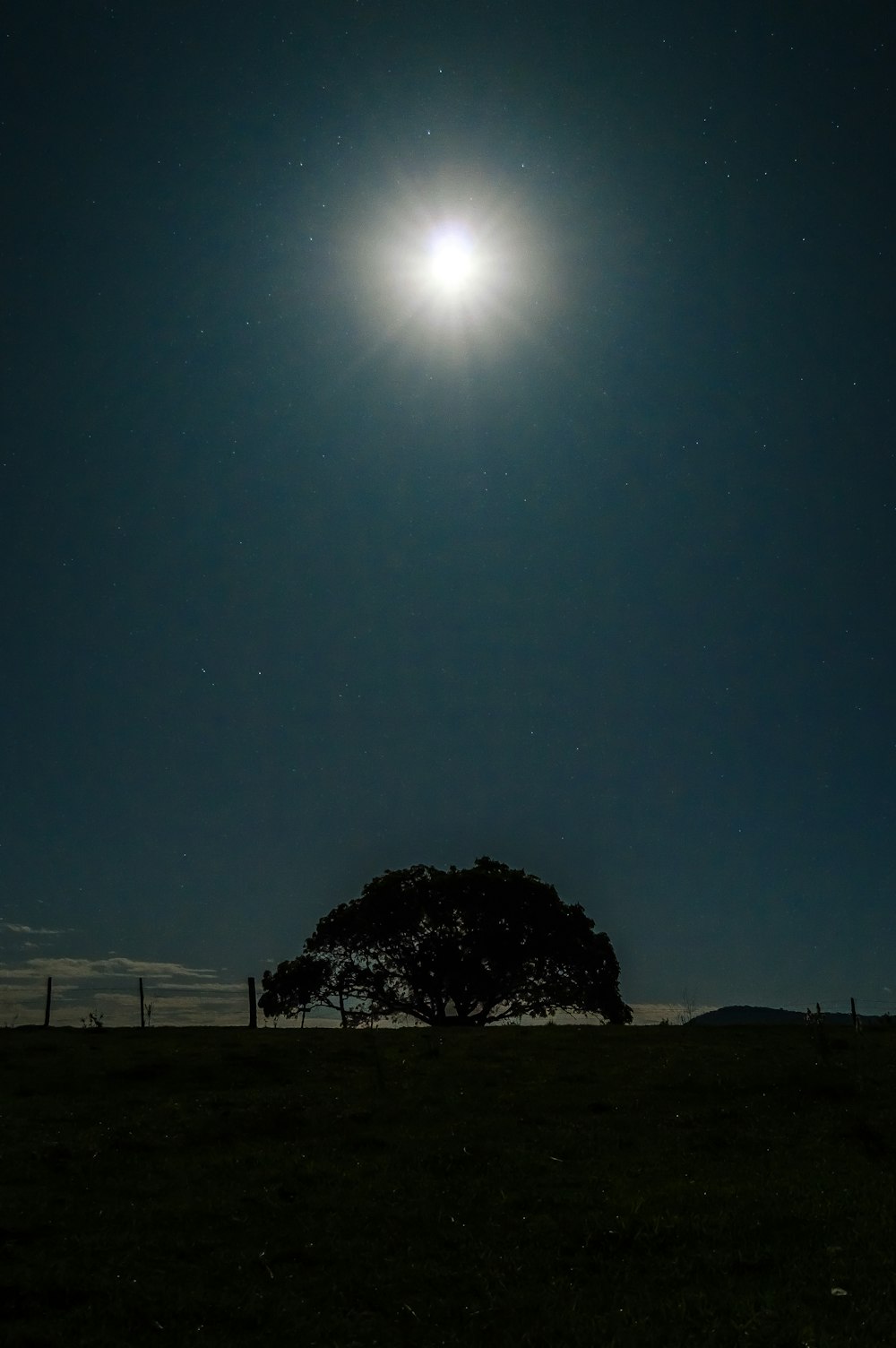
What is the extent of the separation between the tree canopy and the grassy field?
1550 inches

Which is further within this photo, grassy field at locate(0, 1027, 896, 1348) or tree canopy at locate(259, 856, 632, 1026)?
tree canopy at locate(259, 856, 632, 1026)

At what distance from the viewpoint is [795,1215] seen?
1323cm

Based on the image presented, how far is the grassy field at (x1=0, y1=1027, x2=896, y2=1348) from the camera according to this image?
980 centimetres

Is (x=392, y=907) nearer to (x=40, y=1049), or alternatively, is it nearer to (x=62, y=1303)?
(x=40, y=1049)

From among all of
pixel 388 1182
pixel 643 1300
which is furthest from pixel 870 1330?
pixel 388 1182

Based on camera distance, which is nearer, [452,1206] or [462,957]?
[452,1206]

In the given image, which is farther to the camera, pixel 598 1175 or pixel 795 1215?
pixel 598 1175

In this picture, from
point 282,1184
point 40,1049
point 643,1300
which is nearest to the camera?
point 643,1300

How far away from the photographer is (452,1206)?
553 inches

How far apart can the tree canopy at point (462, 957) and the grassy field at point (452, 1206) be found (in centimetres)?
3937

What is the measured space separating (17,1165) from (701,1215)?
11598 mm

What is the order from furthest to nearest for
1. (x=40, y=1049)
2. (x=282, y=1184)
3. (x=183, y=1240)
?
(x=40, y=1049) < (x=282, y=1184) < (x=183, y=1240)

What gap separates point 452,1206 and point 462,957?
5415 cm

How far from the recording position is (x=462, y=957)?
219 ft
